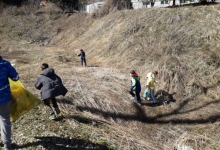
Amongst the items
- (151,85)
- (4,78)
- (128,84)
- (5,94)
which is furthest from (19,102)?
(128,84)

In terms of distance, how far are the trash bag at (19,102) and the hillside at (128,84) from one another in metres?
0.78

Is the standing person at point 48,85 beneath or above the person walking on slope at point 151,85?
above

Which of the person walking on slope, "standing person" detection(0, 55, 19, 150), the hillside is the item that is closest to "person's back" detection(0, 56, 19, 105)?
"standing person" detection(0, 55, 19, 150)

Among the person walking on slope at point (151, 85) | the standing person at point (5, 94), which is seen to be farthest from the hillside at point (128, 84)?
the standing person at point (5, 94)

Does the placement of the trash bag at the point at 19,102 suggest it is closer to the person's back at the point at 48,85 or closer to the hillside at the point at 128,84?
the person's back at the point at 48,85

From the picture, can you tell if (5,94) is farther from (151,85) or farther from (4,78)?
(151,85)

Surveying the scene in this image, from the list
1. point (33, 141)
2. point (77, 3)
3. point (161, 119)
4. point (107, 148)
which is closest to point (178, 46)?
point (161, 119)

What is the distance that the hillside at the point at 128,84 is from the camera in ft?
17.4

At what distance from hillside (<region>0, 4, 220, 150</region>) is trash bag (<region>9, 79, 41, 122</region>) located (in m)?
0.78

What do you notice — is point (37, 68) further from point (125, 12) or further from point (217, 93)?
point (125, 12)

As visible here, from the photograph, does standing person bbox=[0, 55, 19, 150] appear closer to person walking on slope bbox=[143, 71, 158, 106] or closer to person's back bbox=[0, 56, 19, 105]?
person's back bbox=[0, 56, 19, 105]

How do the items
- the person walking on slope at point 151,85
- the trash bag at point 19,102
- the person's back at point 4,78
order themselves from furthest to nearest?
the person walking on slope at point 151,85
the trash bag at point 19,102
the person's back at point 4,78

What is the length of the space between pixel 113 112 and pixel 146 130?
3.44ft

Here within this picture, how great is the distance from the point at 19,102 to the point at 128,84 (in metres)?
5.36
